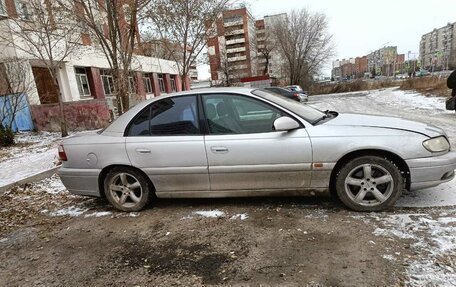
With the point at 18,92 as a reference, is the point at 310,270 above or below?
below

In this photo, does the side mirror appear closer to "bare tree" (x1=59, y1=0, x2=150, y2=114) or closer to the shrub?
"bare tree" (x1=59, y1=0, x2=150, y2=114)

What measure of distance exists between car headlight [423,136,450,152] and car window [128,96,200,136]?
104 inches

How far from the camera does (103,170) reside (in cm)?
429

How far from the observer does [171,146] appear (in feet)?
13.0

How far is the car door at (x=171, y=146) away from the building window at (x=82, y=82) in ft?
59.5

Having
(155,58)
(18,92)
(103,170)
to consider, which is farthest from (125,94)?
(155,58)

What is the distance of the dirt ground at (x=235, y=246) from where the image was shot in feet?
8.58

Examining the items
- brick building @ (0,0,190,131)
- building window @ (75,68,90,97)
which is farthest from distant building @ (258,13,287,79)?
building window @ (75,68,90,97)

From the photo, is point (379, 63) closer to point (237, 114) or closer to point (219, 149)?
point (237, 114)

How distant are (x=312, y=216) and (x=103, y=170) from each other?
111 inches

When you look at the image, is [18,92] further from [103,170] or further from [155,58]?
[155,58]

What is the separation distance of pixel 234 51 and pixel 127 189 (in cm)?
8796

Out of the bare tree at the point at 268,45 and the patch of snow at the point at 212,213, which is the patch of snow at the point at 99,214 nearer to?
the patch of snow at the point at 212,213

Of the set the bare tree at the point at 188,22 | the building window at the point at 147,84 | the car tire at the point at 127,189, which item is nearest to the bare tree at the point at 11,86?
the bare tree at the point at 188,22
